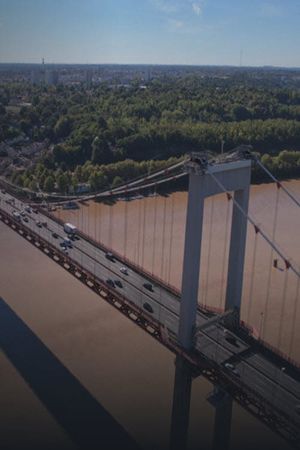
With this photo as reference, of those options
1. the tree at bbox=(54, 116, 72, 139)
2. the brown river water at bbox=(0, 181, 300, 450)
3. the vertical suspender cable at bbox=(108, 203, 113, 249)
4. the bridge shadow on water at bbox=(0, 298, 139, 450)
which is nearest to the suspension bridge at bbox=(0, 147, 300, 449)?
the brown river water at bbox=(0, 181, 300, 450)

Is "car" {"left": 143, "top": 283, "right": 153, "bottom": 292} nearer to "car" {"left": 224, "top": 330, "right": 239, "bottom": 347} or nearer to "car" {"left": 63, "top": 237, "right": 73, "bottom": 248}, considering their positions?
"car" {"left": 224, "top": 330, "right": 239, "bottom": 347}

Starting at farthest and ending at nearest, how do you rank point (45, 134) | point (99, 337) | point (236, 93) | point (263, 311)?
point (236, 93) → point (45, 134) → point (263, 311) → point (99, 337)

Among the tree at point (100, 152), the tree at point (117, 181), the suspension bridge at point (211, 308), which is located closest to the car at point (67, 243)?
the suspension bridge at point (211, 308)

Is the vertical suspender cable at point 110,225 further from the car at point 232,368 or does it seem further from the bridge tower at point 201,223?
the car at point 232,368

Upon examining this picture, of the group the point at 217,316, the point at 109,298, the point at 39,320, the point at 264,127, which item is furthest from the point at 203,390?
the point at 264,127

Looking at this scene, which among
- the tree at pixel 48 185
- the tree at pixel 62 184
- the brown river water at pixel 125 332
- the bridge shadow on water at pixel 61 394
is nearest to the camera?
the bridge shadow on water at pixel 61 394

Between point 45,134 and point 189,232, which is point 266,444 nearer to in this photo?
point 189,232

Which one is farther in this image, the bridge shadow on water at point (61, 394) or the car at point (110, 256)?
the car at point (110, 256)
